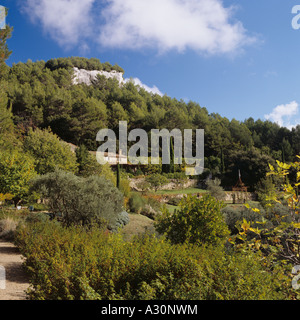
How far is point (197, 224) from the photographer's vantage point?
22.6 ft

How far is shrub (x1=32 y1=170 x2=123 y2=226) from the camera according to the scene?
998cm

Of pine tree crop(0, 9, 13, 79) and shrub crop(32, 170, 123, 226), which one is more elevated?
pine tree crop(0, 9, 13, 79)

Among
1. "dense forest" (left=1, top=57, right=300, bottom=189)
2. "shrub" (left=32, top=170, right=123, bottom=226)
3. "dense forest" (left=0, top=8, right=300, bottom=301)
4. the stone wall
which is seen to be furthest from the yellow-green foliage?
the stone wall

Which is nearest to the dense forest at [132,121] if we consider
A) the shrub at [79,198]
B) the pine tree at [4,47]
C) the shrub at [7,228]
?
the pine tree at [4,47]

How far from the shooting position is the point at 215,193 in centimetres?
2767

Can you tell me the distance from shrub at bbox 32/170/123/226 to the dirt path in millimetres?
2292

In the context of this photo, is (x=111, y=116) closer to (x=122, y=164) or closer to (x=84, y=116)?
(x=84, y=116)

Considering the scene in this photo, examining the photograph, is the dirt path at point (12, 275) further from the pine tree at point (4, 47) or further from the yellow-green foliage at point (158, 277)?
the pine tree at point (4, 47)

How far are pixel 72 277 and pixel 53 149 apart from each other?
22714mm

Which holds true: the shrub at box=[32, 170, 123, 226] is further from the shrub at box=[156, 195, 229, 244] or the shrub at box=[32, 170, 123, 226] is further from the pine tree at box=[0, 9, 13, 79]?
the pine tree at box=[0, 9, 13, 79]

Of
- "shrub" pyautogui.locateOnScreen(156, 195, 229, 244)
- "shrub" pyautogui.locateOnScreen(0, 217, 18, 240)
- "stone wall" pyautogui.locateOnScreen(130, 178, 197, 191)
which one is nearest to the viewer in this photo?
"shrub" pyautogui.locateOnScreen(156, 195, 229, 244)

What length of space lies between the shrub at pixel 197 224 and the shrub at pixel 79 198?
11.1 feet

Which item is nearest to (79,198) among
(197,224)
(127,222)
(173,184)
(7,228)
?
(7,228)

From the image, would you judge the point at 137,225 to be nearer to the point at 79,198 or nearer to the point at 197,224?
the point at 79,198
